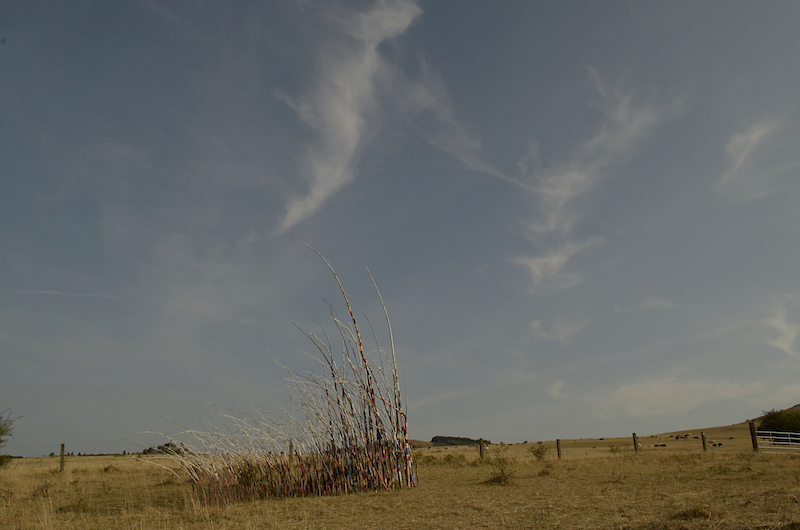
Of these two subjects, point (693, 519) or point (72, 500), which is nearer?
point (693, 519)

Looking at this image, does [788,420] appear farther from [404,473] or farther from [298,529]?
[298,529]

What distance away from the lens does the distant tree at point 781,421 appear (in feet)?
101

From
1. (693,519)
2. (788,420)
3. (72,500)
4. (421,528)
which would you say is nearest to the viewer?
(693,519)

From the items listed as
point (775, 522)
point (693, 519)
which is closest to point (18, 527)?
point (693, 519)

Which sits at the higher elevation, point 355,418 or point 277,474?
point 355,418

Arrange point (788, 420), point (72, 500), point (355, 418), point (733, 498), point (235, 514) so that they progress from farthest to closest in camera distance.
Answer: point (788, 420)
point (72, 500)
point (355, 418)
point (235, 514)
point (733, 498)

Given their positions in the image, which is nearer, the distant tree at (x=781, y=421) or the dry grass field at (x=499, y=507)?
the dry grass field at (x=499, y=507)

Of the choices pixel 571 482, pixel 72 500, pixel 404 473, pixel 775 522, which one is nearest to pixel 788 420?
pixel 571 482

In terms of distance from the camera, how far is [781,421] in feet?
105

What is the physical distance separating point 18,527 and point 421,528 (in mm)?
5035

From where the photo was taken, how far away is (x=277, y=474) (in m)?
9.84

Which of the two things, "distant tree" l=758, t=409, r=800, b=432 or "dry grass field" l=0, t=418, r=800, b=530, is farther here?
"distant tree" l=758, t=409, r=800, b=432

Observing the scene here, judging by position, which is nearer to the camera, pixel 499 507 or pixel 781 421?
pixel 499 507

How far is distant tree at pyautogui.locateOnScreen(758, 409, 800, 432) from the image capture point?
30.8 meters
